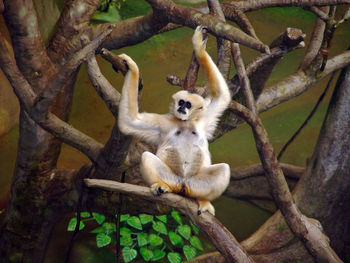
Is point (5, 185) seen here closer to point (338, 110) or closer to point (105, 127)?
point (105, 127)

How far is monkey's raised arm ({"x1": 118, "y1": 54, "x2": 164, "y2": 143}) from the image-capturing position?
369 cm

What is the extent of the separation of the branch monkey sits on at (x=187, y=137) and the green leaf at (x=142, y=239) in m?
1.90

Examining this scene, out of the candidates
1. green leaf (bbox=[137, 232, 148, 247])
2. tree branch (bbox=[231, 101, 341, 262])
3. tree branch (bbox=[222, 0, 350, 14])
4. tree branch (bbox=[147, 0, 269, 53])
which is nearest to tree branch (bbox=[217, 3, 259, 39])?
tree branch (bbox=[222, 0, 350, 14])

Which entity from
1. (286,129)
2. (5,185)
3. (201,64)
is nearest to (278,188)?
(201,64)

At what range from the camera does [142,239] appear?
5.71 metres

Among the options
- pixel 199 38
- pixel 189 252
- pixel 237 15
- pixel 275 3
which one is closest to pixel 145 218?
pixel 189 252

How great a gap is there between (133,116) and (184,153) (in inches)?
25.1

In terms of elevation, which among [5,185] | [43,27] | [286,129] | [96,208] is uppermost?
[43,27]

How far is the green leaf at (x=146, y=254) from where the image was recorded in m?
5.66

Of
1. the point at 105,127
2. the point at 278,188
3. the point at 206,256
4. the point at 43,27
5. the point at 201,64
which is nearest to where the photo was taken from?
the point at 201,64

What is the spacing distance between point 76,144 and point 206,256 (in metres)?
2.66

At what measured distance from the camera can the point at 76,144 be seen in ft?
15.3

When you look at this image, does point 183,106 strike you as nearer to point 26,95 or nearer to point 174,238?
point 26,95

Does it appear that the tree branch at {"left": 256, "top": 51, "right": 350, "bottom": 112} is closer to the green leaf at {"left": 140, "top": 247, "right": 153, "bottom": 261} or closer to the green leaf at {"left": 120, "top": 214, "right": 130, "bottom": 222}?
the green leaf at {"left": 120, "top": 214, "right": 130, "bottom": 222}
